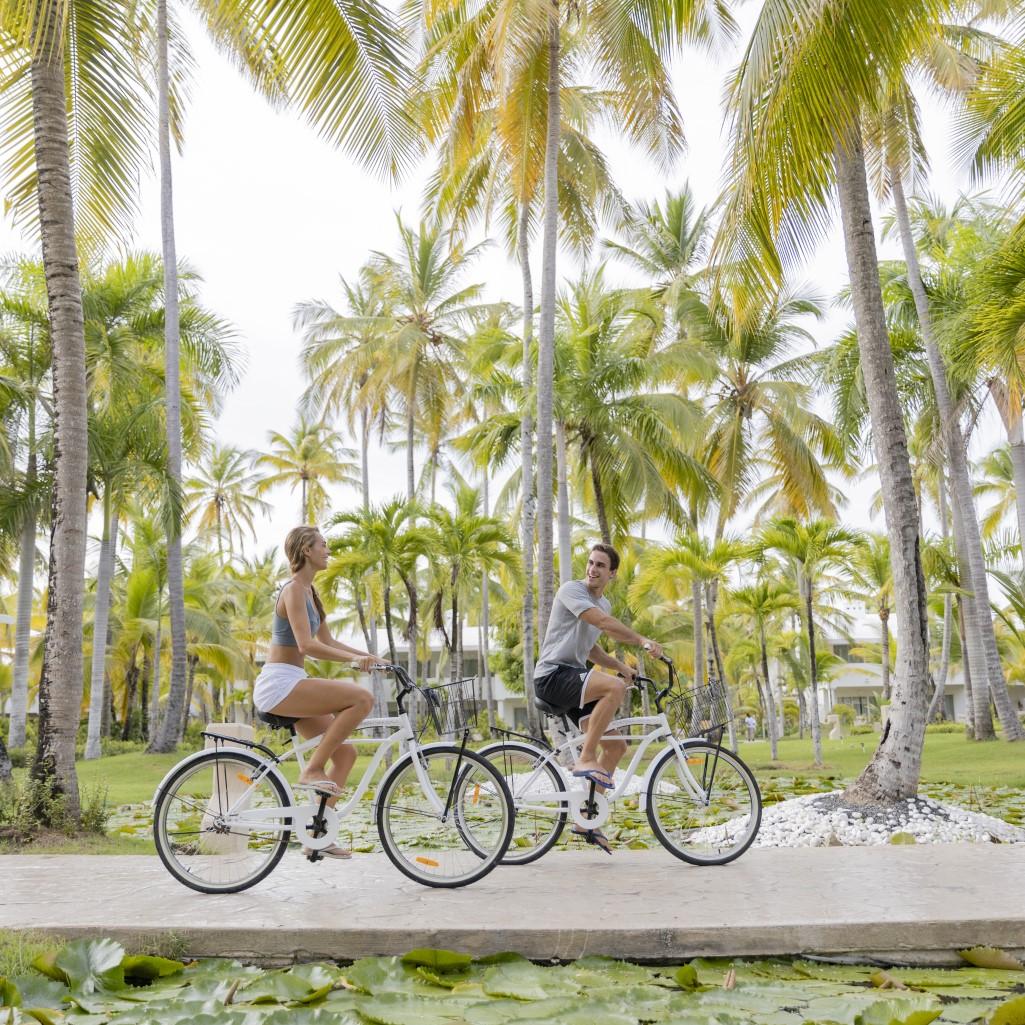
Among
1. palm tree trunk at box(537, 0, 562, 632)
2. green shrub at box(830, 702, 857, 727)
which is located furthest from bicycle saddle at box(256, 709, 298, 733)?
green shrub at box(830, 702, 857, 727)

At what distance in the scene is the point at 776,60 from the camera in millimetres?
7926

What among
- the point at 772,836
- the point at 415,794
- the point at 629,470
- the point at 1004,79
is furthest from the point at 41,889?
the point at 629,470

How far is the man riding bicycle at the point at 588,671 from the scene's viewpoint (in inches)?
229

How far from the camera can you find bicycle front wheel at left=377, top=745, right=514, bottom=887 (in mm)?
5230

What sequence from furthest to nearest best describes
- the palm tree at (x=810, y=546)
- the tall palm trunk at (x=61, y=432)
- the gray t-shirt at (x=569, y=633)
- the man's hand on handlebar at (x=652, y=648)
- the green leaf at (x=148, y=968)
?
A: the palm tree at (x=810, y=546) → the tall palm trunk at (x=61, y=432) → the gray t-shirt at (x=569, y=633) → the man's hand on handlebar at (x=652, y=648) → the green leaf at (x=148, y=968)

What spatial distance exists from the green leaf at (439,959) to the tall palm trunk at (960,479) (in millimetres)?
19581

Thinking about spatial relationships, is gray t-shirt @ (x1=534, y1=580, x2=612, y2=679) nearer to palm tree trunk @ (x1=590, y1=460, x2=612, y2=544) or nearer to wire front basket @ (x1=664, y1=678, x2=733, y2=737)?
wire front basket @ (x1=664, y1=678, x2=733, y2=737)

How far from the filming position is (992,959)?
158 inches

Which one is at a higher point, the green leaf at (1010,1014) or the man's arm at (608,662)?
the man's arm at (608,662)

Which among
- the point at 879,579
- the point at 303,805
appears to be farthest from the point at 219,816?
the point at 879,579

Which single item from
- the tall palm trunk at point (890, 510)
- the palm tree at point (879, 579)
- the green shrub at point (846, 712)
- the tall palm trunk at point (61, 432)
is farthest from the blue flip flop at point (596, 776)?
the green shrub at point (846, 712)

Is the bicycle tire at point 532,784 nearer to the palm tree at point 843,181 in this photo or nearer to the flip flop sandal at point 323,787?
the flip flop sandal at point 323,787

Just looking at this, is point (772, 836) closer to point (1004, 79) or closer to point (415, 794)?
point (415, 794)

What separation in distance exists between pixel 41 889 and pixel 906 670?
7.83 meters
